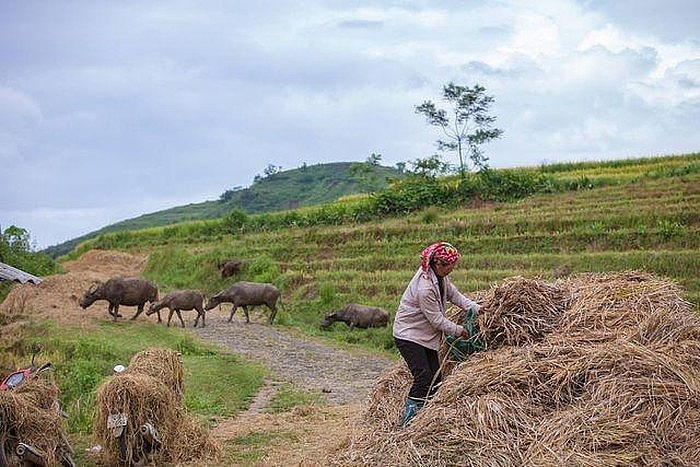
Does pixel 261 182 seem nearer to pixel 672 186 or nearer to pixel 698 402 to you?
pixel 672 186

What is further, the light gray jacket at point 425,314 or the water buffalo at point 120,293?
the water buffalo at point 120,293

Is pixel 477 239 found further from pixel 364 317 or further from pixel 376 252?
pixel 364 317

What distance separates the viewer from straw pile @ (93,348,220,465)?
26.5 ft

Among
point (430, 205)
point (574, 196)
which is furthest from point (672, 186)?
point (430, 205)

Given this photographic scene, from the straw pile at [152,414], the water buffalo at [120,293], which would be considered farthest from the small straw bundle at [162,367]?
the water buffalo at [120,293]

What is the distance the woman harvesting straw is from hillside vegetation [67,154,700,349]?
34.3 ft

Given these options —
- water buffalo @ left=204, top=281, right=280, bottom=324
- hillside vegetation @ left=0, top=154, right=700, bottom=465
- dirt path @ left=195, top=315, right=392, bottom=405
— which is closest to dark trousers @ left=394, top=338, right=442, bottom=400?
hillside vegetation @ left=0, top=154, right=700, bottom=465

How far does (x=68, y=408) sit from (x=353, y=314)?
9.99m

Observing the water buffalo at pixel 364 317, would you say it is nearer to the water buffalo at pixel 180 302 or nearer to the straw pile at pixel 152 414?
the water buffalo at pixel 180 302

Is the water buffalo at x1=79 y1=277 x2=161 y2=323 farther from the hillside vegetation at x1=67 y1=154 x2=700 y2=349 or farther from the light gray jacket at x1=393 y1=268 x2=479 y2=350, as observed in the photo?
the light gray jacket at x1=393 y1=268 x2=479 y2=350

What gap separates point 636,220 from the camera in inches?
936

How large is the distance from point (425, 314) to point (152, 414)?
3147mm

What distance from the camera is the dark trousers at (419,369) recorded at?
739 cm

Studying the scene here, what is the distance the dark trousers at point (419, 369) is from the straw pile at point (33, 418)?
345cm
